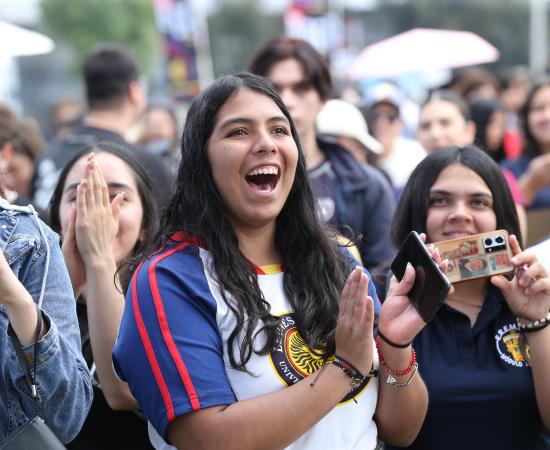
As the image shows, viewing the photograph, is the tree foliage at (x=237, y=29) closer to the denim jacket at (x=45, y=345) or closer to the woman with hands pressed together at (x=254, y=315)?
the woman with hands pressed together at (x=254, y=315)

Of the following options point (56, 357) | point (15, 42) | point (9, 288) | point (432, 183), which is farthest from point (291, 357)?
point (15, 42)

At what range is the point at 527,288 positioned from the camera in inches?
111

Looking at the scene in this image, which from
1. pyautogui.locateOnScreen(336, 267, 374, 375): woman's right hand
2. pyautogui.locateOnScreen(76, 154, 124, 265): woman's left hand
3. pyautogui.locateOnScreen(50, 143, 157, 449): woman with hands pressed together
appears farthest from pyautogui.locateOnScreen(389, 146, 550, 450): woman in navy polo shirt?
pyautogui.locateOnScreen(76, 154, 124, 265): woman's left hand

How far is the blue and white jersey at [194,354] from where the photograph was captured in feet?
7.06

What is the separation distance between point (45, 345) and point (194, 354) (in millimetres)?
385

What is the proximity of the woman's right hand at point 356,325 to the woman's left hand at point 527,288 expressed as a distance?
2.64ft

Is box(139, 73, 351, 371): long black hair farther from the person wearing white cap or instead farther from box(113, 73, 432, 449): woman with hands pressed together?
the person wearing white cap

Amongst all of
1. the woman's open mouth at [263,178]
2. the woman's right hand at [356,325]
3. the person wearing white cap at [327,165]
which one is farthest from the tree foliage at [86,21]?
the woman's right hand at [356,325]

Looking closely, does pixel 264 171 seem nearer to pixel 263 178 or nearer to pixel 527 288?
pixel 263 178

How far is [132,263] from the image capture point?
107 inches

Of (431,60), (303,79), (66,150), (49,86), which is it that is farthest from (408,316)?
(49,86)

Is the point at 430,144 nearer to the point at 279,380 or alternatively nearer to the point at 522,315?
the point at 522,315

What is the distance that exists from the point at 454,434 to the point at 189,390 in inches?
44.8

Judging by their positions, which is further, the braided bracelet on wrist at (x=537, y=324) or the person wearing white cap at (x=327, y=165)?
the person wearing white cap at (x=327, y=165)
